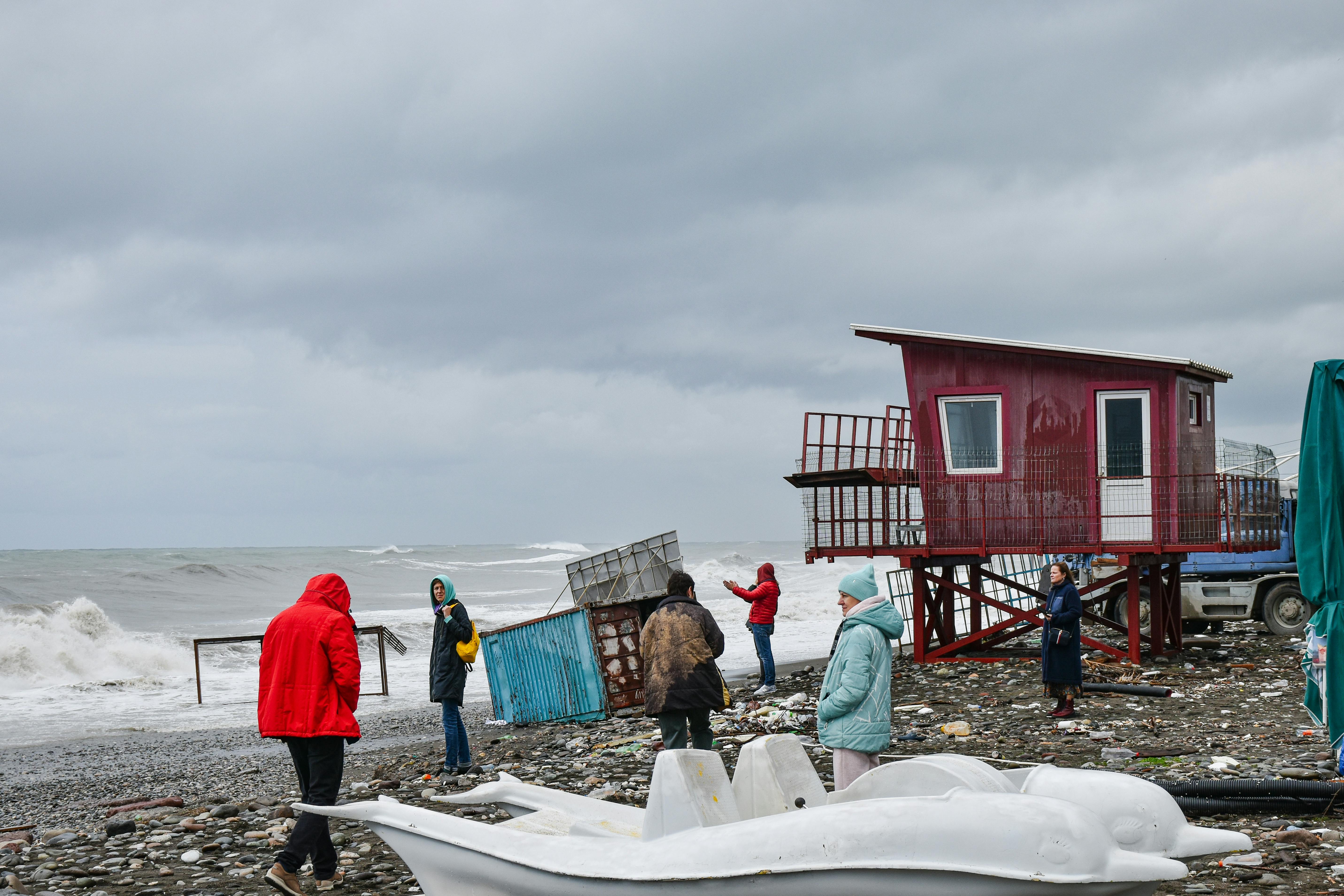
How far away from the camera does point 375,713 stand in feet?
58.3

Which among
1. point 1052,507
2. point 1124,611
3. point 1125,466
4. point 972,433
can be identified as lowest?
point 1124,611

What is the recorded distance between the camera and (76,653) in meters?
26.8

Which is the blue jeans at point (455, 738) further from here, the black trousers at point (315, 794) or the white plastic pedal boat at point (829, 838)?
the white plastic pedal boat at point (829, 838)

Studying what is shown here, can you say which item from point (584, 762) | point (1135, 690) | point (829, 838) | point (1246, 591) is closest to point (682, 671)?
point (584, 762)

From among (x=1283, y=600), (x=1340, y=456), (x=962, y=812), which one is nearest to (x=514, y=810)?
(x=962, y=812)

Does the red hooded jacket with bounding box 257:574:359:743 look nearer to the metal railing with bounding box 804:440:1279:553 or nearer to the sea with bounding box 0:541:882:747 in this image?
the sea with bounding box 0:541:882:747

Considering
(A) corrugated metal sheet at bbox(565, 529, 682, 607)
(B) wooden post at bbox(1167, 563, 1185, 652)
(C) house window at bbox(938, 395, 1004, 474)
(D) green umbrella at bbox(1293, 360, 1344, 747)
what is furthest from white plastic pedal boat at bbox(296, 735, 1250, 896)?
(B) wooden post at bbox(1167, 563, 1185, 652)

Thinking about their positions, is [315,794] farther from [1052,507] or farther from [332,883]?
[1052,507]

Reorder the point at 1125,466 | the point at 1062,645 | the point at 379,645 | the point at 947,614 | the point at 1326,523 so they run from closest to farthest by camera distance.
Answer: the point at 1326,523 → the point at 1062,645 → the point at 1125,466 → the point at 947,614 → the point at 379,645

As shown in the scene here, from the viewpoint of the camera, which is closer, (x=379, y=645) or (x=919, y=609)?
(x=919, y=609)

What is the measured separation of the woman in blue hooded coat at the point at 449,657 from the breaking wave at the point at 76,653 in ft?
54.6

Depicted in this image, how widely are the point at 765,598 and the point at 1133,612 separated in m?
5.53

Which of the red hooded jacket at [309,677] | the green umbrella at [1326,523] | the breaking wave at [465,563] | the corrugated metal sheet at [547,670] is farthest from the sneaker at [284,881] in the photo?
the breaking wave at [465,563]

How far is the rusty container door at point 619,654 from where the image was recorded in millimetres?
14062
